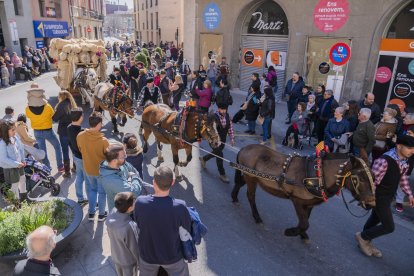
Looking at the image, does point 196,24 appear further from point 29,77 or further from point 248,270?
point 248,270

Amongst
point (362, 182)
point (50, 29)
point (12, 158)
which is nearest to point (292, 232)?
point (362, 182)

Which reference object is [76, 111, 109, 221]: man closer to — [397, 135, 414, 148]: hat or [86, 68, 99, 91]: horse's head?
[397, 135, 414, 148]: hat

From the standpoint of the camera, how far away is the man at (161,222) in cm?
296

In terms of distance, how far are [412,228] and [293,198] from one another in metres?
2.67

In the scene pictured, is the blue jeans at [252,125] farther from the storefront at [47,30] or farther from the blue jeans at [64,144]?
the storefront at [47,30]

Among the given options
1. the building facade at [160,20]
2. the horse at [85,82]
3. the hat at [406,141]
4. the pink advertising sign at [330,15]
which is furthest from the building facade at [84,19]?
the hat at [406,141]

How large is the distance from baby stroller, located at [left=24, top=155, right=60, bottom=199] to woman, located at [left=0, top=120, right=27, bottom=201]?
0.48 meters

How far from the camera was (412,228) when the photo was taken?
5.79 meters

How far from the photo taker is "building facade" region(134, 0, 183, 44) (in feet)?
132

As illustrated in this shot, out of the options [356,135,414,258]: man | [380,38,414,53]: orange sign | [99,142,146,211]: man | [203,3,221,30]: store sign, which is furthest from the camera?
[203,3,221,30]: store sign

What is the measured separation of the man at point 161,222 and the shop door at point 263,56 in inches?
478

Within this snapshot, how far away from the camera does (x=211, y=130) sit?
21.2 ft

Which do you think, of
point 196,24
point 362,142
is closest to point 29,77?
point 196,24

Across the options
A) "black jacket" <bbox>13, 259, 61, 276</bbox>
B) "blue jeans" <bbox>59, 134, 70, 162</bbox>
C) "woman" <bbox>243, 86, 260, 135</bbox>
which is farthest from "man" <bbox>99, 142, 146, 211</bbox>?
"woman" <bbox>243, 86, 260, 135</bbox>
